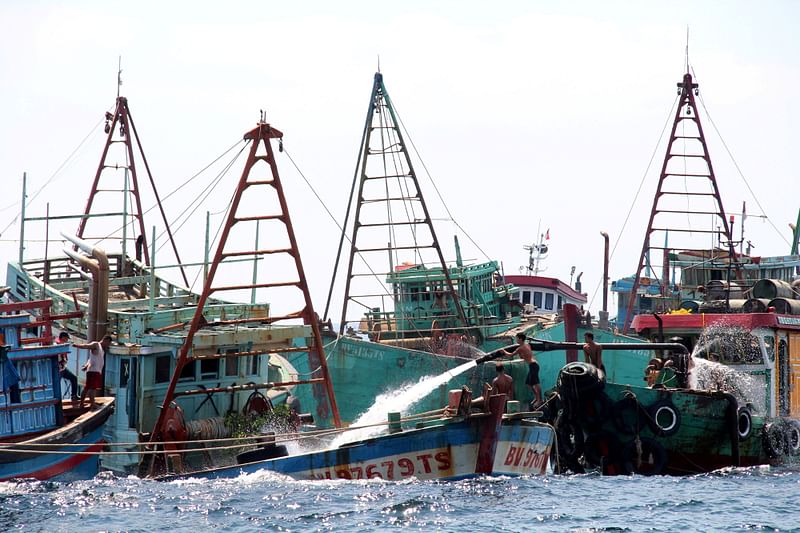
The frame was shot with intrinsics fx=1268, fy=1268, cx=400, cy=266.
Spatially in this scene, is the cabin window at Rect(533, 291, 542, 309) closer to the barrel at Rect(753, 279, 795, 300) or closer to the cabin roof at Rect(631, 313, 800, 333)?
the barrel at Rect(753, 279, 795, 300)

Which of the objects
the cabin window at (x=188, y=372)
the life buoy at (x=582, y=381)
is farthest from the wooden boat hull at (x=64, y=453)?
the life buoy at (x=582, y=381)

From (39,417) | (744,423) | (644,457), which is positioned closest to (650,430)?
(644,457)

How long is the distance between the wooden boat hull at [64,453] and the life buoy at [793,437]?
1635 centimetres

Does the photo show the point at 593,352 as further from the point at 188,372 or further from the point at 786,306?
the point at 188,372

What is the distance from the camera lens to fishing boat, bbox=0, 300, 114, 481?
83.1 feet

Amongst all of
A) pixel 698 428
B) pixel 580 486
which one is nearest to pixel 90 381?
pixel 580 486

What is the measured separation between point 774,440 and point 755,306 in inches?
194

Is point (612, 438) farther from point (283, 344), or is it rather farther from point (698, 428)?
point (283, 344)

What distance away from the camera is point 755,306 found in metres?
34.7

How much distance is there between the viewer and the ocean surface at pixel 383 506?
22.2 metres

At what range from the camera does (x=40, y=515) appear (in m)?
23.0

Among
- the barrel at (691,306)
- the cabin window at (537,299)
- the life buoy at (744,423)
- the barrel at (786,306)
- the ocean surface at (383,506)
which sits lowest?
the ocean surface at (383,506)

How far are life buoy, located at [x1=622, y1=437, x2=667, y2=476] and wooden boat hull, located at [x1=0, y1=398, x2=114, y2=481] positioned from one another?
1175 centimetres

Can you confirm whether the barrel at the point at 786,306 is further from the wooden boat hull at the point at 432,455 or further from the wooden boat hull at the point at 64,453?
the wooden boat hull at the point at 64,453
